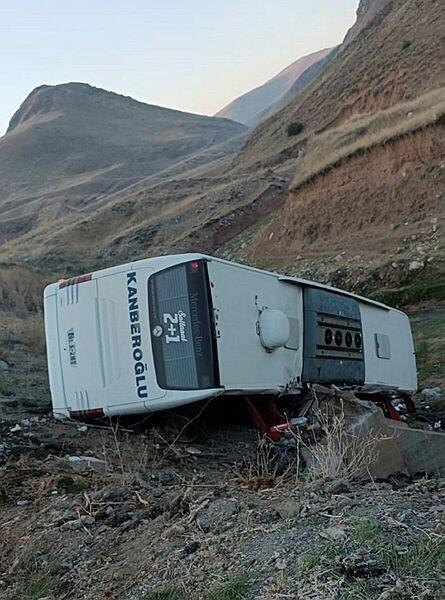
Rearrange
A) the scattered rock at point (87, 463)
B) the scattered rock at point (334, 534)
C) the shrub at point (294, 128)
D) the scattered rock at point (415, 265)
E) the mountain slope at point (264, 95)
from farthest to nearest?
the mountain slope at point (264, 95) → the shrub at point (294, 128) → the scattered rock at point (415, 265) → the scattered rock at point (87, 463) → the scattered rock at point (334, 534)

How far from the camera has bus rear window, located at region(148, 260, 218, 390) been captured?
5.80 m

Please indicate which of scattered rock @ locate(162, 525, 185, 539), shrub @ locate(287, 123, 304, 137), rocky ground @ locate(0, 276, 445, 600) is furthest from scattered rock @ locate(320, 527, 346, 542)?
shrub @ locate(287, 123, 304, 137)

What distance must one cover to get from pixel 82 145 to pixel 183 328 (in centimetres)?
9080

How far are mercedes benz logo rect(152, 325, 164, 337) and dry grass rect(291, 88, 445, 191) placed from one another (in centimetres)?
1375

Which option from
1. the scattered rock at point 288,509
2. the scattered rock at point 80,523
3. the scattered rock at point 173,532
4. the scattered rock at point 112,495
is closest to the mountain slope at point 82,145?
the scattered rock at point 112,495

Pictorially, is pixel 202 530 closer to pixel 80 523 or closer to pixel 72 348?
pixel 80 523

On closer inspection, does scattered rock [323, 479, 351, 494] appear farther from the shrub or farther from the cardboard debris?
the shrub

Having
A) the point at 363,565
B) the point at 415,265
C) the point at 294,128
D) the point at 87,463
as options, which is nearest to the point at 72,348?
the point at 87,463

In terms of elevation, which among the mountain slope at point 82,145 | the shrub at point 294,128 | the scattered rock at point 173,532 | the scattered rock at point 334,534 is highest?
the mountain slope at point 82,145

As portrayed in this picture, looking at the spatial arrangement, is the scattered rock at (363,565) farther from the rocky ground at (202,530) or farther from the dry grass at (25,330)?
the dry grass at (25,330)

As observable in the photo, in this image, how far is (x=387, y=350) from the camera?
28.3 ft

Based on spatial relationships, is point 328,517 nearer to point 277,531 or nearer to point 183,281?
point 277,531

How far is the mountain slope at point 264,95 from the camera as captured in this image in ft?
544

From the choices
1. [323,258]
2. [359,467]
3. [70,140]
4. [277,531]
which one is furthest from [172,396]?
A: [70,140]
